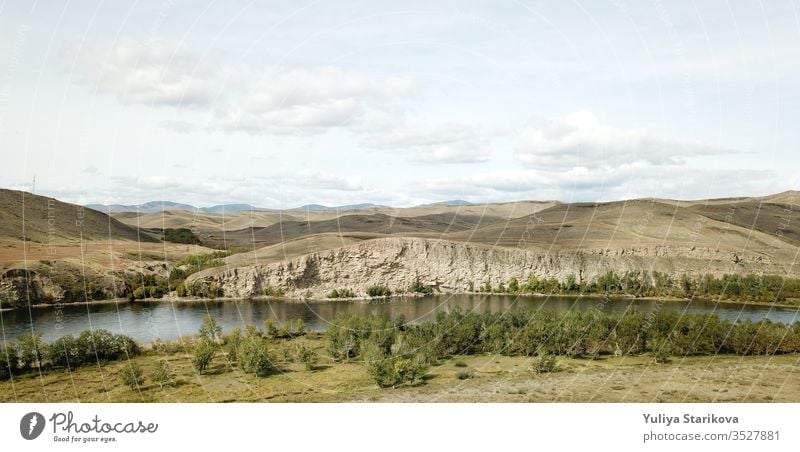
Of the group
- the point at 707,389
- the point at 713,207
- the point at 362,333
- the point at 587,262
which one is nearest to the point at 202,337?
the point at 362,333

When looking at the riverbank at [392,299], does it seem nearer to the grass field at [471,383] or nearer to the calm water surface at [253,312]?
the calm water surface at [253,312]

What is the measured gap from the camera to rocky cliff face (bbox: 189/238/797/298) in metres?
53.9

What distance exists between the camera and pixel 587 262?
6059 centimetres

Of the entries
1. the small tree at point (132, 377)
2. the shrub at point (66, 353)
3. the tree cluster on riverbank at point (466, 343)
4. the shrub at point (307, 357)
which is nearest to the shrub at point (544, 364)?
the tree cluster on riverbank at point (466, 343)

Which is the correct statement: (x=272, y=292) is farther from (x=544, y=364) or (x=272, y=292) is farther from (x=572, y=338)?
(x=544, y=364)

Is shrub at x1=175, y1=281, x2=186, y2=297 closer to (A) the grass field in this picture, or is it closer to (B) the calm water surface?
(B) the calm water surface

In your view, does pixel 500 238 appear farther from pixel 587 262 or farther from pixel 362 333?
pixel 362 333

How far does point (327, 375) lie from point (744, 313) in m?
35.9

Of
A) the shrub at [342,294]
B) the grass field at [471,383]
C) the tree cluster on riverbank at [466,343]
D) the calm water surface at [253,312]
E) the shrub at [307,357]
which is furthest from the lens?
the shrub at [342,294]

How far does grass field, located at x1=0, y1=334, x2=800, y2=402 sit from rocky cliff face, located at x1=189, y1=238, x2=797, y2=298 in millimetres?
28146

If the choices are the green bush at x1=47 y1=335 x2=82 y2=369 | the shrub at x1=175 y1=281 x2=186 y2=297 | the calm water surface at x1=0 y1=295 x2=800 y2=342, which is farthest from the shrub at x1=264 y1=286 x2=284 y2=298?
the green bush at x1=47 y1=335 x2=82 y2=369

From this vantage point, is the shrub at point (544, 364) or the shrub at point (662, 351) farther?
the shrub at point (662, 351)

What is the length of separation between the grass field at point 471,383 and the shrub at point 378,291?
28.5 metres

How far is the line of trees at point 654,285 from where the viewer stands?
53.3 metres
